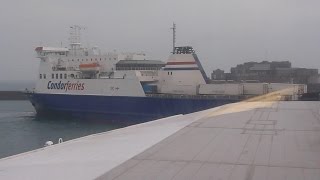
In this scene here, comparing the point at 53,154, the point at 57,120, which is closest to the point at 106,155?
the point at 53,154

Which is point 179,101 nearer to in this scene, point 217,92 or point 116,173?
point 217,92

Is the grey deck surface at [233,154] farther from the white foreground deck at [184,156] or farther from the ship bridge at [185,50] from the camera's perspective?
the ship bridge at [185,50]

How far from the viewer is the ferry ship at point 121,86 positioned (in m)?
29.5

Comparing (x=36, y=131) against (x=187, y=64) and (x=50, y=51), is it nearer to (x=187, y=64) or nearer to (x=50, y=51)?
(x=187, y=64)

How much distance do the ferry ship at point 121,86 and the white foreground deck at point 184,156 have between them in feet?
59.9

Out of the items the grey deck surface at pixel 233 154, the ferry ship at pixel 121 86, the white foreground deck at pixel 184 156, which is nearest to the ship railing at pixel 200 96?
the ferry ship at pixel 121 86

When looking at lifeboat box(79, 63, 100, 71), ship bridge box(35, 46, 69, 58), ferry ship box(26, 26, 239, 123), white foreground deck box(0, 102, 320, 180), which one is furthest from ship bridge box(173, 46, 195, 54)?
white foreground deck box(0, 102, 320, 180)

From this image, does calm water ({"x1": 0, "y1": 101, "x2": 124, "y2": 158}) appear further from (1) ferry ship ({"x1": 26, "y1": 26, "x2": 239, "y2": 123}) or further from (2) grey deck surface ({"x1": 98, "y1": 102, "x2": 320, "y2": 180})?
(2) grey deck surface ({"x1": 98, "y1": 102, "x2": 320, "y2": 180})

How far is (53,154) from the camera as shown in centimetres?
705

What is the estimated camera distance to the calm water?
21141 mm

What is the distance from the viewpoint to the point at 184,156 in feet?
21.8

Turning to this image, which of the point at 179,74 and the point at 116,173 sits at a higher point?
the point at 179,74

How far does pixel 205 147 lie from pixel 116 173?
7.66ft

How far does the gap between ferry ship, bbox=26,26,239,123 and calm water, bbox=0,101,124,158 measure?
56.8 inches
